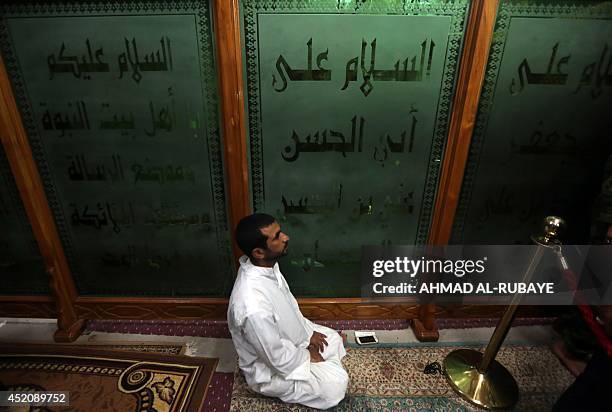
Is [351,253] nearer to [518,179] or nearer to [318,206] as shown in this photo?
[318,206]

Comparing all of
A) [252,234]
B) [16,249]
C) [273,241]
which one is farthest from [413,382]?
[16,249]

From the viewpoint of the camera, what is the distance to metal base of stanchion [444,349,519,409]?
188 cm

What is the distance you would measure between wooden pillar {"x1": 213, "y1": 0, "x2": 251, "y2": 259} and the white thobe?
0.44 meters

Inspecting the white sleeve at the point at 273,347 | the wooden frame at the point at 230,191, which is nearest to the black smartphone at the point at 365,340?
the wooden frame at the point at 230,191

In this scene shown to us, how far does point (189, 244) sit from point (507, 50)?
2.26 meters

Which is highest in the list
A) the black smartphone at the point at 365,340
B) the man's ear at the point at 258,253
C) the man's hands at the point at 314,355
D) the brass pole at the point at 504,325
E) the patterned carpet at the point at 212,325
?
the man's ear at the point at 258,253

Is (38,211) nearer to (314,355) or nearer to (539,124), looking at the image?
(314,355)

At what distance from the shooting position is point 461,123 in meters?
1.85

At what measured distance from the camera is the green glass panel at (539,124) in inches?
68.7

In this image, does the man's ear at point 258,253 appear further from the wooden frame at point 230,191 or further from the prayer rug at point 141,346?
the prayer rug at point 141,346

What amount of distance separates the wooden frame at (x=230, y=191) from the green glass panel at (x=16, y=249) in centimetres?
10

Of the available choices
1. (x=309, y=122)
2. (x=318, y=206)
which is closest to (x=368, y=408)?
(x=318, y=206)

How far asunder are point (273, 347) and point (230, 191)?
96cm

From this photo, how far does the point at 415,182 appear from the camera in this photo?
2096mm
